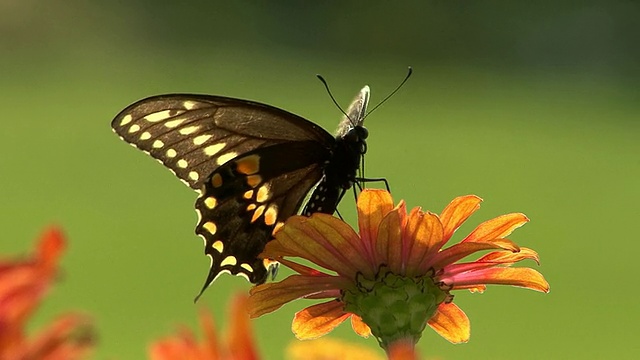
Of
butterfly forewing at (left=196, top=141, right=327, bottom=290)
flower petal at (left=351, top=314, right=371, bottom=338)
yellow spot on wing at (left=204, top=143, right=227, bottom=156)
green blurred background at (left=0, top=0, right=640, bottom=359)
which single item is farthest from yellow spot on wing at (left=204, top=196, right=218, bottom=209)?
green blurred background at (left=0, top=0, right=640, bottom=359)

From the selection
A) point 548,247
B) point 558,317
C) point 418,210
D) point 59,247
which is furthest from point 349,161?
point 548,247

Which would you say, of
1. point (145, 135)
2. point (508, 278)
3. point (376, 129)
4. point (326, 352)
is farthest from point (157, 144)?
point (376, 129)

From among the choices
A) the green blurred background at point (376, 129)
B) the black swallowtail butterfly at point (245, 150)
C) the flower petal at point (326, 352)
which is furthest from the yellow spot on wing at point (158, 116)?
the green blurred background at point (376, 129)

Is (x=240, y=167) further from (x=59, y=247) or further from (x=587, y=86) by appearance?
(x=587, y=86)

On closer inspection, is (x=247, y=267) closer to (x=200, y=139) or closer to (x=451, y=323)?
(x=200, y=139)

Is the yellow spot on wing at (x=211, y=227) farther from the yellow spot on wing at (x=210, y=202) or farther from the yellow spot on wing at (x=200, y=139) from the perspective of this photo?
the yellow spot on wing at (x=200, y=139)

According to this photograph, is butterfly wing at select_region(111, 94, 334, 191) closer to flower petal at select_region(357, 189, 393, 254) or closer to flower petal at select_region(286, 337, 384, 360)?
flower petal at select_region(357, 189, 393, 254)
